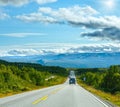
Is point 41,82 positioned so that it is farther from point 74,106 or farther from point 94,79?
point 74,106

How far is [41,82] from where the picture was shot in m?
125

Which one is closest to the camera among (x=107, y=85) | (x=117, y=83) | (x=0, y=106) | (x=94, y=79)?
(x=0, y=106)

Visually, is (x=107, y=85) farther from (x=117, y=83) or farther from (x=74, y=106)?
(x=74, y=106)

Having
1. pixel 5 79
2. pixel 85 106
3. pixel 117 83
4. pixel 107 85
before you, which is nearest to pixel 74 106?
pixel 85 106

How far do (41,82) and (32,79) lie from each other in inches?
179

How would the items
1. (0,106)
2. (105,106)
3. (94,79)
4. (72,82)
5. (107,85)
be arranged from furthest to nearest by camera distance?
1. (94,79)
2. (72,82)
3. (107,85)
4. (105,106)
5. (0,106)

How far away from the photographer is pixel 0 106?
73.3ft

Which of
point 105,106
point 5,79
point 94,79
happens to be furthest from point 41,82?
point 105,106

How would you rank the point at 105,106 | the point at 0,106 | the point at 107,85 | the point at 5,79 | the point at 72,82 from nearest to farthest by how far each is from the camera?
1. the point at 0,106
2. the point at 105,106
3. the point at 5,79
4. the point at 107,85
5. the point at 72,82

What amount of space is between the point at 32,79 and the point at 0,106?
99.9 m

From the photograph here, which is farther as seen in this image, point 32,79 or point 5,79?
point 32,79

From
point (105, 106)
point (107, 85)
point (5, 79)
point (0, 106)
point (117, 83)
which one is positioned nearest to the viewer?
point (0, 106)

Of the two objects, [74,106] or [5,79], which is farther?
[5,79]

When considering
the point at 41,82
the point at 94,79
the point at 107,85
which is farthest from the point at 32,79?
the point at 94,79
